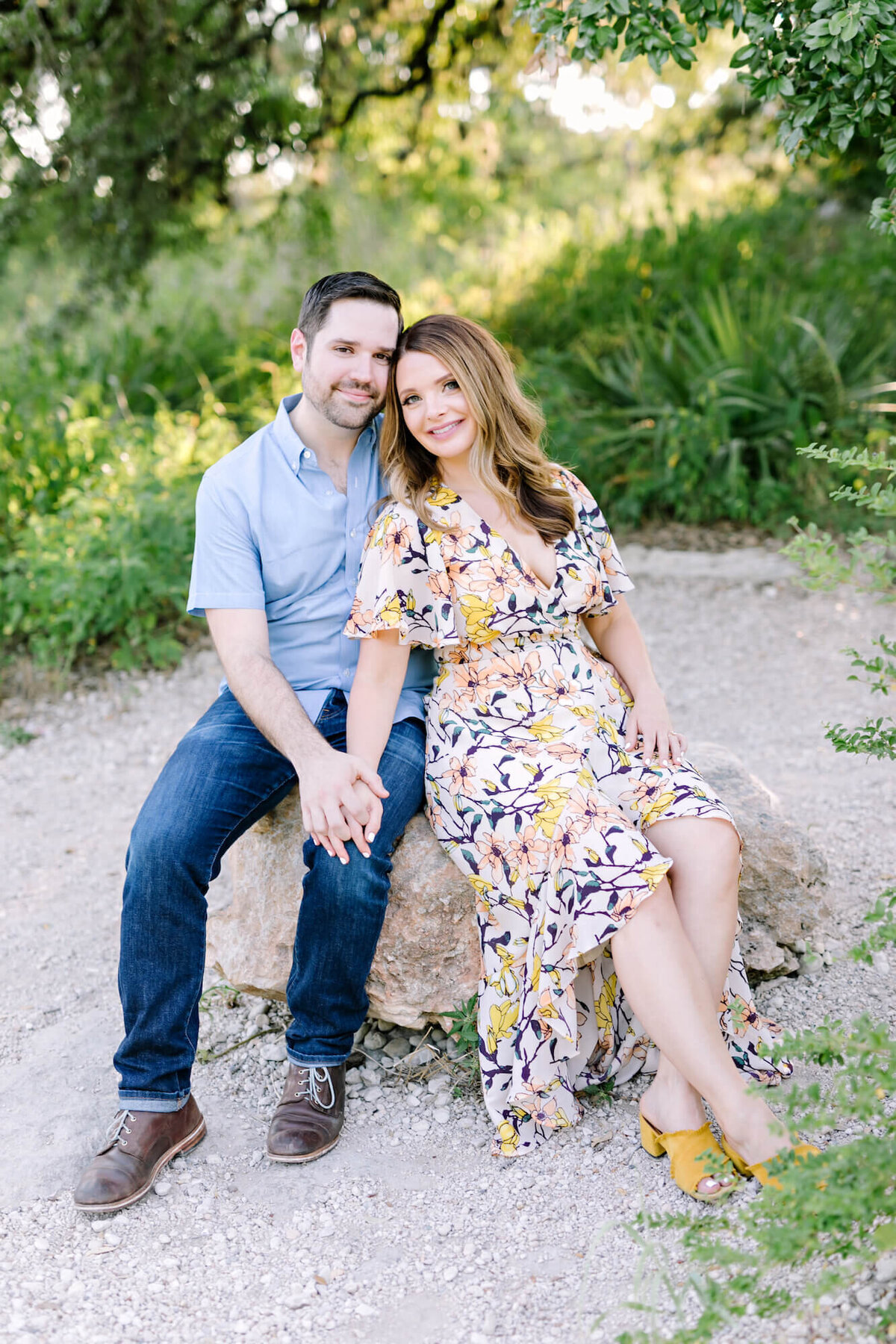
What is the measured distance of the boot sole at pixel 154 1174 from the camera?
7.84ft

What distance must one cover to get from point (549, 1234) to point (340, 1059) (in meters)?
0.62

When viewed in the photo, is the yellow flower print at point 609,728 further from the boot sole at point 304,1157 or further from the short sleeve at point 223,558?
the boot sole at point 304,1157

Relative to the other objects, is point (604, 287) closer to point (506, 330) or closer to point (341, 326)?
point (506, 330)

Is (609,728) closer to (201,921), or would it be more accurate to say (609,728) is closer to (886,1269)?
(201,921)

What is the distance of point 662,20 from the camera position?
112 inches

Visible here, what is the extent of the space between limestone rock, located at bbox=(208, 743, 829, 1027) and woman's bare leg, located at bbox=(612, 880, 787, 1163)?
55cm

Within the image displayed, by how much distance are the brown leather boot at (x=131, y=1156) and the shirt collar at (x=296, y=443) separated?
63.2 inches

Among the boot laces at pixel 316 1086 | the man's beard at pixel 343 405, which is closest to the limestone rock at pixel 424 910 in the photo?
the boot laces at pixel 316 1086

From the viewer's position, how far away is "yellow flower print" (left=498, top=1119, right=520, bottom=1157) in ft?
8.33

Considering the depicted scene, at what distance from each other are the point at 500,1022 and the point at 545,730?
678 millimetres

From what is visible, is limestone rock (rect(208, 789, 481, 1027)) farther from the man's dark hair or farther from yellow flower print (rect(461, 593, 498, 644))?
the man's dark hair

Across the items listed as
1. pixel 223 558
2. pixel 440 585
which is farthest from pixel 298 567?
pixel 440 585

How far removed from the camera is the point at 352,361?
2.86m

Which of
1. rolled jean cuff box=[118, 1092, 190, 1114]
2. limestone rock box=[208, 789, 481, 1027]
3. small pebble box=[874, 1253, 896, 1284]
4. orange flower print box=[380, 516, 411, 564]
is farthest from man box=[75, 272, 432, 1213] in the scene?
small pebble box=[874, 1253, 896, 1284]
